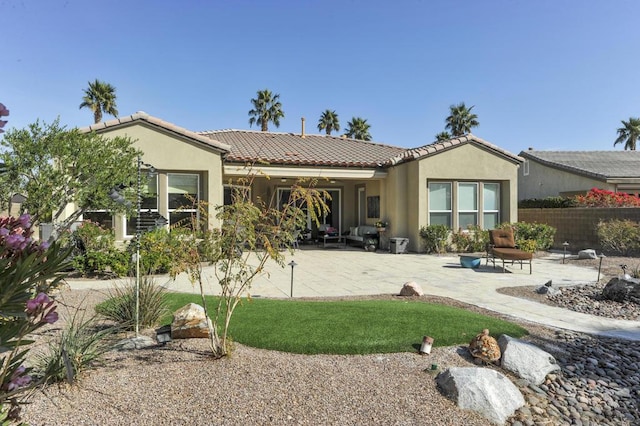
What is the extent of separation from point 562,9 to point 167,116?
12.9 meters

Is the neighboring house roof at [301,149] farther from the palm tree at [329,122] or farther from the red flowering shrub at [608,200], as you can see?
the palm tree at [329,122]

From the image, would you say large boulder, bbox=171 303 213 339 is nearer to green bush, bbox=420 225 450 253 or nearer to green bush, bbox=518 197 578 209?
green bush, bbox=420 225 450 253

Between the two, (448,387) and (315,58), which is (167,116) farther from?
(448,387)

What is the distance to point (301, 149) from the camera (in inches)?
733

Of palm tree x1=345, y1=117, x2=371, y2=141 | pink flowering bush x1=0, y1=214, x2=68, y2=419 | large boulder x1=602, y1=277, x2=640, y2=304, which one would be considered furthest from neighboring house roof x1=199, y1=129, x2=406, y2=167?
palm tree x1=345, y1=117, x2=371, y2=141

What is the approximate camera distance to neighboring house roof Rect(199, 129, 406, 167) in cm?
1577

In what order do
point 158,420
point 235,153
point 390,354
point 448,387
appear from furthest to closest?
point 235,153, point 390,354, point 448,387, point 158,420

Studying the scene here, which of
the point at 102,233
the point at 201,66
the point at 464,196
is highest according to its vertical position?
the point at 201,66

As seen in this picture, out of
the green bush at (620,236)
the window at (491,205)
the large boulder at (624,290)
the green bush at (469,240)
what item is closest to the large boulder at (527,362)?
the large boulder at (624,290)

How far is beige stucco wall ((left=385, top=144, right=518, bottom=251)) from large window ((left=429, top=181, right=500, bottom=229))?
0.23 m

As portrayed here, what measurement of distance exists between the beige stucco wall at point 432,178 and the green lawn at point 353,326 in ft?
30.8

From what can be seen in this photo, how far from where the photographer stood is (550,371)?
4.39 meters

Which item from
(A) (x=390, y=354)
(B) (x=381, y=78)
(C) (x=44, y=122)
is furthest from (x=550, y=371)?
(B) (x=381, y=78)

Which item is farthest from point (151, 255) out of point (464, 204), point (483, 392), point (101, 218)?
point (464, 204)
